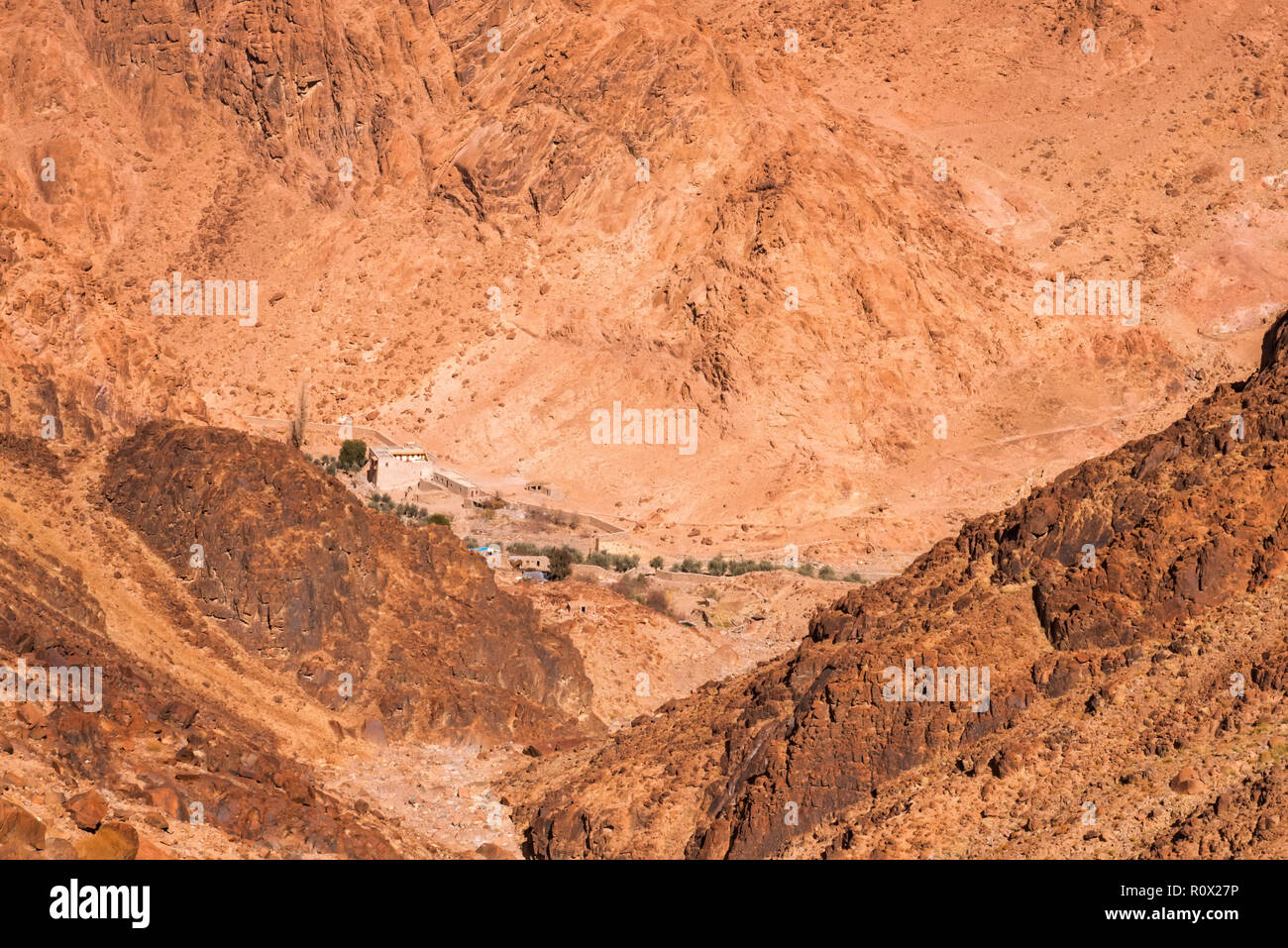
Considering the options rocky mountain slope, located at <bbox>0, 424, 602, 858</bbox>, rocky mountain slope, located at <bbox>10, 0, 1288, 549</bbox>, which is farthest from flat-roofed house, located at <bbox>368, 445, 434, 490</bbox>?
rocky mountain slope, located at <bbox>0, 424, 602, 858</bbox>

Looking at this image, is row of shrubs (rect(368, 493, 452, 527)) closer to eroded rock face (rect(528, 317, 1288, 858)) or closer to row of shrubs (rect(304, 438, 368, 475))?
row of shrubs (rect(304, 438, 368, 475))

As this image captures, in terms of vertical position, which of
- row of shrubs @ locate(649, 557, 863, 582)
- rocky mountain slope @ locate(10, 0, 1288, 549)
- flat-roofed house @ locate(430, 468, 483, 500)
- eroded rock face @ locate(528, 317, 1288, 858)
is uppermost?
rocky mountain slope @ locate(10, 0, 1288, 549)

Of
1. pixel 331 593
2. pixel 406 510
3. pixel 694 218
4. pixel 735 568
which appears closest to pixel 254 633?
pixel 331 593

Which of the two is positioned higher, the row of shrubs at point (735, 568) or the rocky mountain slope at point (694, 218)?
the rocky mountain slope at point (694, 218)

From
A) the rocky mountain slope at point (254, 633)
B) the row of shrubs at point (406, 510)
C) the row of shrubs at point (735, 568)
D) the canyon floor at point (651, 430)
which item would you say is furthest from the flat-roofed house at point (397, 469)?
the rocky mountain slope at point (254, 633)

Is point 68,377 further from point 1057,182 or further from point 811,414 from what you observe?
point 1057,182

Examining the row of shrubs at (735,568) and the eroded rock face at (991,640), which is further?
the row of shrubs at (735,568)

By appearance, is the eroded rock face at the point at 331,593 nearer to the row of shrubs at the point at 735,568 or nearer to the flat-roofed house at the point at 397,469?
the row of shrubs at the point at 735,568
